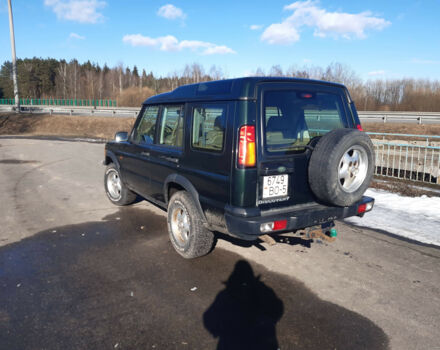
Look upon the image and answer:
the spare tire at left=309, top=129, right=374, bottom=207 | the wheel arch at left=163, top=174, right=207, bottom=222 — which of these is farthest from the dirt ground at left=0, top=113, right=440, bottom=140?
the spare tire at left=309, top=129, right=374, bottom=207

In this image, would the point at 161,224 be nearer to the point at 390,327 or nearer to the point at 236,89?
the point at 236,89

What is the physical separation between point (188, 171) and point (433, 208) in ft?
16.4

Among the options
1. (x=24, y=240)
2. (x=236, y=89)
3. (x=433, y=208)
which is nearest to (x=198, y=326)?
(x=236, y=89)

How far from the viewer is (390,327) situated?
291 centimetres

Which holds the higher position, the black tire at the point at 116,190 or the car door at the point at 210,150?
the car door at the point at 210,150

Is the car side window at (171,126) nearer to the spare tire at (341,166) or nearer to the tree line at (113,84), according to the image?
the spare tire at (341,166)

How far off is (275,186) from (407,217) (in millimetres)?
3729

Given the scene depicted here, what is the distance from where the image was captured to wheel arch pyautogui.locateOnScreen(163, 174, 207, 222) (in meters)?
3.84

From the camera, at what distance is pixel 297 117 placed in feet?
11.9

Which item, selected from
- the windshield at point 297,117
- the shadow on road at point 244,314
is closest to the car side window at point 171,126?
the windshield at point 297,117

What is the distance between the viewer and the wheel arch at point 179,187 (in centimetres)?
384

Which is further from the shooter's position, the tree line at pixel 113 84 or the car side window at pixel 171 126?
the tree line at pixel 113 84

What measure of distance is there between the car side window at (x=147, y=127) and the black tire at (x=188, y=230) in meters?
1.18

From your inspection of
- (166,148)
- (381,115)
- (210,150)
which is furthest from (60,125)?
(210,150)
